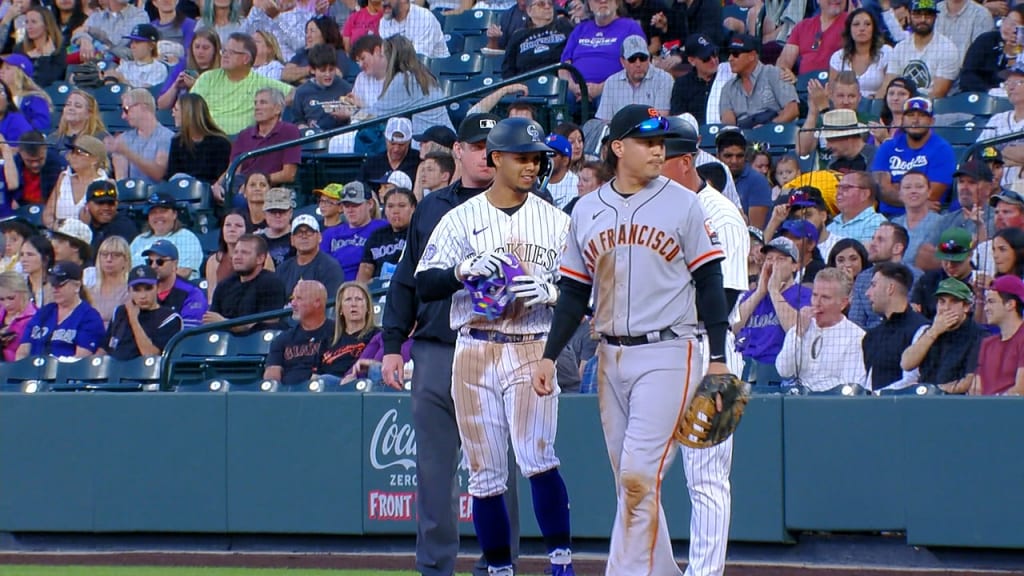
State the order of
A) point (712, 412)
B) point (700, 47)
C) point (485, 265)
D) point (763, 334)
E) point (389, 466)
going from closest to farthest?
point (712, 412) → point (485, 265) → point (763, 334) → point (389, 466) → point (700, 47)

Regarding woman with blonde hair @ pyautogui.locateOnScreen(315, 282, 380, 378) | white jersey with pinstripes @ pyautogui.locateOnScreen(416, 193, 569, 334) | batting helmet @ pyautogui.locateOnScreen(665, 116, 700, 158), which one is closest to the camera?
batting helmet @ pyautogui.locateOnScreen(665, 116, 700, 158)

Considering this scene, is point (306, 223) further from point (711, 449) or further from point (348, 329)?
point (711, 449)

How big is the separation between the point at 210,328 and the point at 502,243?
364cm

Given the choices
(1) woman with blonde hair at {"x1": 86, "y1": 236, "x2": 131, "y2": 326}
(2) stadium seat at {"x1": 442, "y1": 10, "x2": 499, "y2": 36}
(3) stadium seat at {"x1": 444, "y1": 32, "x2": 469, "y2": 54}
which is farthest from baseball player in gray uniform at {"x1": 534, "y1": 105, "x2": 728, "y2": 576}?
(2) stadium seat at {"x1": 442, "y1": 10, "x2": 499, "y2": 36}

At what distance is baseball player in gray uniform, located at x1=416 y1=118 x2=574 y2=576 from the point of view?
5.44 meters

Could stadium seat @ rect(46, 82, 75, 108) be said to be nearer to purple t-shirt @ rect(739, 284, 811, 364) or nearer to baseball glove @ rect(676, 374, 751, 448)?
purple t-shirt @ rect(739, 284, 811, 364)

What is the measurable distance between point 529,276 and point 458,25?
28.5 ft

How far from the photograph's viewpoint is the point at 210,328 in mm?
8727

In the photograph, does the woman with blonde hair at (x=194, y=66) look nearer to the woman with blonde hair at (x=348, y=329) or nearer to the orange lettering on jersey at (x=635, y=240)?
the woman with blonde hair at (x=348, y=329)

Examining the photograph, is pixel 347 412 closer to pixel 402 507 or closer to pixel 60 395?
pixel 402 507

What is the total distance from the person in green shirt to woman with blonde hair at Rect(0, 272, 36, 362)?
9.86 feet

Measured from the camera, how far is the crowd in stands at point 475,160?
287 inches

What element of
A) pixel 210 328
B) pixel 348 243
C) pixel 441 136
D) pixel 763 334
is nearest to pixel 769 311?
pixel 763 334

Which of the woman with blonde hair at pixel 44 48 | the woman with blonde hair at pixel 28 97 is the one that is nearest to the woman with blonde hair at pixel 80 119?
the woman with blonde hair at pixel 28 97
